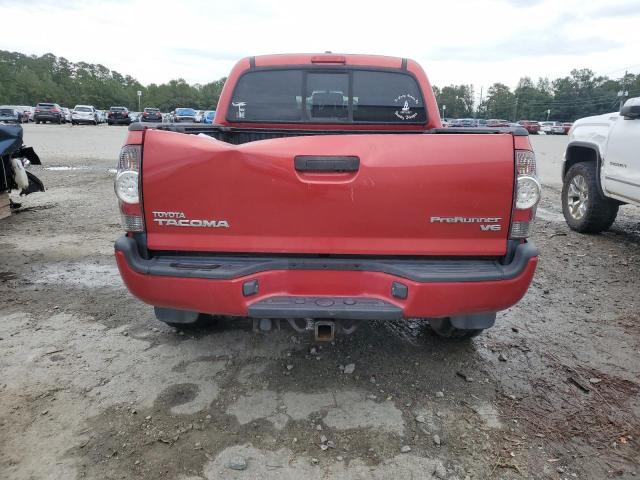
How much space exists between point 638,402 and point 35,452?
133 inches

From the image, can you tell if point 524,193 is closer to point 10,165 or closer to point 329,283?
point 329,283

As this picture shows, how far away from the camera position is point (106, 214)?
7.56 meters

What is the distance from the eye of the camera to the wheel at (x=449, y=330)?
3312 mm

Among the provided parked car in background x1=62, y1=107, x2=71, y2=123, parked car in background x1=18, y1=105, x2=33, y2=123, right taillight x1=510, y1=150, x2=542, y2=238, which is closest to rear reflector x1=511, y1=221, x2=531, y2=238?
right taillight x1=510, y1=150, x2=542, y2=238

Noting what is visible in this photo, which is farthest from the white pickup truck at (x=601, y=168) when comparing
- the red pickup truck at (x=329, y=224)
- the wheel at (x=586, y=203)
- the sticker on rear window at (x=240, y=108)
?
the sticker on rear window at (x=240, y=108)

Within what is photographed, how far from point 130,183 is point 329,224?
3.49ft

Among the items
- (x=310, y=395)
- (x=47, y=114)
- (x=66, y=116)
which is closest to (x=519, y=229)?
(x=310, y=395)

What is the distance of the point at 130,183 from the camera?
250 centimetres

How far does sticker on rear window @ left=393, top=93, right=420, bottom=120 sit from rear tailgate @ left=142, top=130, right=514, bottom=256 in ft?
6.98

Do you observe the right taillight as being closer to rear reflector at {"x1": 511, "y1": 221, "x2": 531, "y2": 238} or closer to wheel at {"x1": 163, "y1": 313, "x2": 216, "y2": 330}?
rear reflector at {"x1": 511, "y1": 221, "x2": 531, "y2": 238}

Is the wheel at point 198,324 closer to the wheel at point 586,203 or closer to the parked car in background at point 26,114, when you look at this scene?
the wheel at point 586,203

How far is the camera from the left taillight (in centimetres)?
249

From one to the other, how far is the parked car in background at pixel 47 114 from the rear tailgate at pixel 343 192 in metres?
45.8

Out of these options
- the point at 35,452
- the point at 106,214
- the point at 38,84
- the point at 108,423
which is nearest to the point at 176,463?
the point at 108,423
